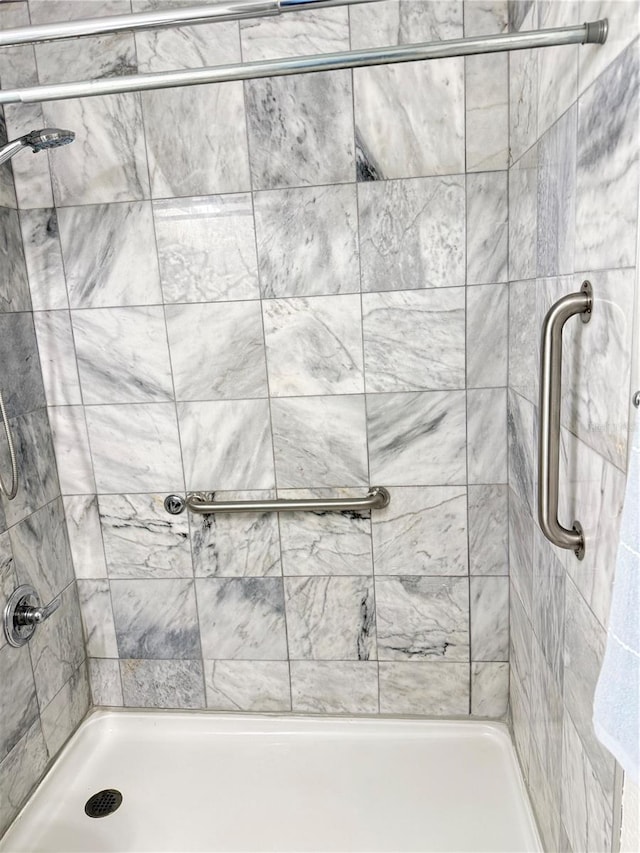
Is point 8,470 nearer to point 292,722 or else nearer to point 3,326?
point 3,326

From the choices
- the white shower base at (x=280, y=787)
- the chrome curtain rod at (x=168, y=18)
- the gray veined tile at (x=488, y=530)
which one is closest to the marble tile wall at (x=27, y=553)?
the white shower base at (x=280, y=787)

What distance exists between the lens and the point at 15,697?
167 cm

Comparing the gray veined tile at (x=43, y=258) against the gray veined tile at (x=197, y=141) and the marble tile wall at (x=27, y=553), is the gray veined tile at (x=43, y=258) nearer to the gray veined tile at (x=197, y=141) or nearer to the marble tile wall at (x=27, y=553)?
the marble tile wall at (x=27, y=553)

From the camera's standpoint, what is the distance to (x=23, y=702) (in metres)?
1.71

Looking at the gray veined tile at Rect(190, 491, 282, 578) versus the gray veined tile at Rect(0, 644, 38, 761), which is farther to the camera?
the gray veined tile at Rect(190, 491, 282, 578)

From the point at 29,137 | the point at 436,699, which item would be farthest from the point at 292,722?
the point at 29,137

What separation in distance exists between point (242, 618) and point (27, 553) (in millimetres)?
688

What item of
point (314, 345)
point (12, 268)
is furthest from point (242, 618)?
point (12, 268)

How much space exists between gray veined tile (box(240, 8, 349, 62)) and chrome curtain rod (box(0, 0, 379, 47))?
25.9 inches

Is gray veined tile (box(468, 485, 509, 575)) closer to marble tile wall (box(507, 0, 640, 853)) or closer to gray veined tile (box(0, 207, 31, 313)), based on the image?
marble tile wall (box(507, 0, 640, 853))

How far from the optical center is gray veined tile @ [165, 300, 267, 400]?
178 cm

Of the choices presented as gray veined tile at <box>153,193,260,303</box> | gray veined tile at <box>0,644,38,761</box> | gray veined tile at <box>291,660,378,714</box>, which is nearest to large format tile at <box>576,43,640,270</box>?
gray veined tile at <box>153,193,260,303</box>

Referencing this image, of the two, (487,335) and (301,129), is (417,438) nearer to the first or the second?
(487,335)

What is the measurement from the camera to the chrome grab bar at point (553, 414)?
0.98 meters
